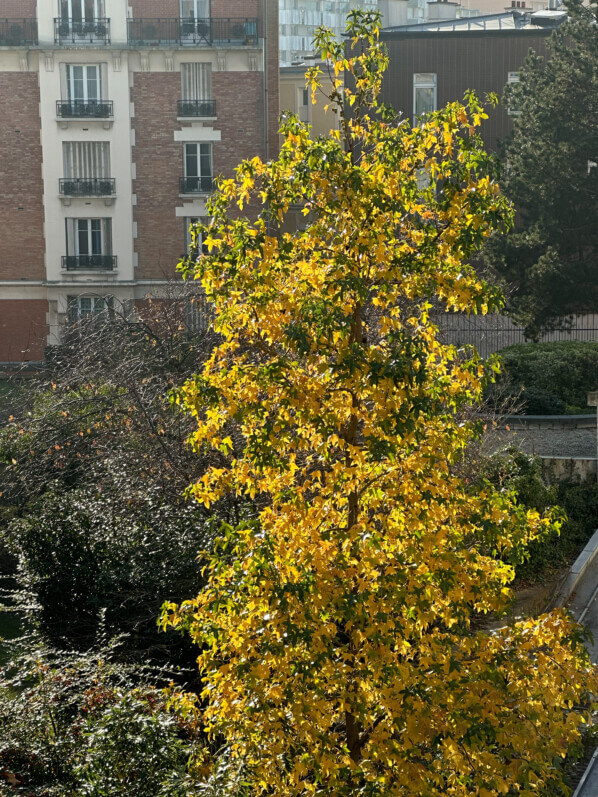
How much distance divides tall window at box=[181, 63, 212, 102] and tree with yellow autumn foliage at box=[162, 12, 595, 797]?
118ft

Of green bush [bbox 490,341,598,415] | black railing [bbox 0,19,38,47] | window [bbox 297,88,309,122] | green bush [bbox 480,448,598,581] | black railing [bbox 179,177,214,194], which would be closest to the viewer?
green bush [bbox 480,448,598,581]

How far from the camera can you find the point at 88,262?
1634 inches

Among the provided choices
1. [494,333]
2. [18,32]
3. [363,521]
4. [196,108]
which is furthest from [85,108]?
[363,521]

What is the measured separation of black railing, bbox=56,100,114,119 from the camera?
40781mm

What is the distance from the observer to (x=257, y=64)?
4116 cm

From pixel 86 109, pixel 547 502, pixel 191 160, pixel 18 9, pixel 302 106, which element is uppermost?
pixel 18 9

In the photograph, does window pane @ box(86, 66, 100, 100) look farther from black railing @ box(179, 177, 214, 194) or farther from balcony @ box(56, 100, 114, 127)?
black railing @ box(179, 177, 214, 194)

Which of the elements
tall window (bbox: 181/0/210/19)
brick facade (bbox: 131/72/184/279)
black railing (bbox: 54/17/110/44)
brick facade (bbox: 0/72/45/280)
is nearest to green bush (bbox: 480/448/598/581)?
brick facade (bbox: 131/72/184/279)

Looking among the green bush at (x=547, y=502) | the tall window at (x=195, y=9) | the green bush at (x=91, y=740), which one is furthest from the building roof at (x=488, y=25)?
the green bush at (x=91, y=740)

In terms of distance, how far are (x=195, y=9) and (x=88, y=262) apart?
1095 centimetres

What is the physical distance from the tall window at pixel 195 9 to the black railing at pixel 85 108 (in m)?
4.72

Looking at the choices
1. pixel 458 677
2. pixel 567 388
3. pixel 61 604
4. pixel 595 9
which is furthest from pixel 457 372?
pixel 595 9

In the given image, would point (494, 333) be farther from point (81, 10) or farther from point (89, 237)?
point (81, 10)

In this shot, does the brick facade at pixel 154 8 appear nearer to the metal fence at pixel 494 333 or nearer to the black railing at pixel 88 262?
the black railing at pixel 88 262
